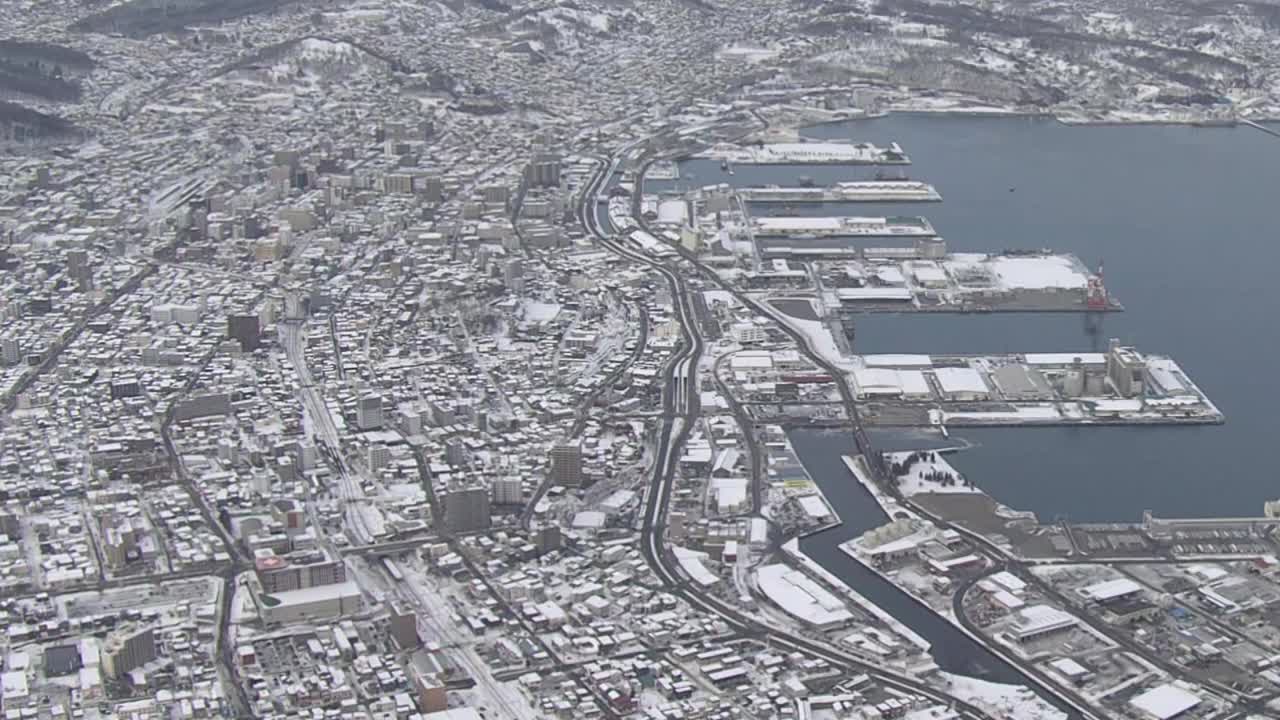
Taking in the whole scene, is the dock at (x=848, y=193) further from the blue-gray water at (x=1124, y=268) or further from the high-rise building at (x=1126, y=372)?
the high-rise building at (x=1126, y=372)

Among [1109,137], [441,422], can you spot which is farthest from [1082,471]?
[1109,137]

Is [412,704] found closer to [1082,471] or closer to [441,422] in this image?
[441,422]

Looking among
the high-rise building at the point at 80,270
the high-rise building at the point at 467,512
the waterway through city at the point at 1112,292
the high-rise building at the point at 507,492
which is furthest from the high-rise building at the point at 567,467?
the high-rise building at the point at 80,270

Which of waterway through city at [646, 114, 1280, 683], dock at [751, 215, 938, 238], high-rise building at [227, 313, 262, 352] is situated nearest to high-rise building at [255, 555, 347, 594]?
waterway through city at [646, 114, 1280, 683]

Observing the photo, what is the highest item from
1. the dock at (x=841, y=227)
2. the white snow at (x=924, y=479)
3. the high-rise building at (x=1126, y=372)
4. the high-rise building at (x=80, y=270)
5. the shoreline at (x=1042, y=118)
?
the high-rise building at (x=1126, y=372)

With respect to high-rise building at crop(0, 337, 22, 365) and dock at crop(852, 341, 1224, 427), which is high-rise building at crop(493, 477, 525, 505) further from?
high-rise building at crop(0, 337, 22, 365)
